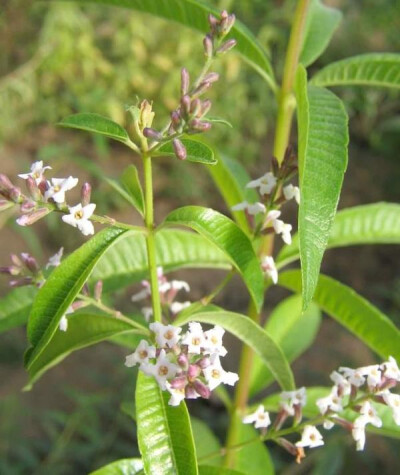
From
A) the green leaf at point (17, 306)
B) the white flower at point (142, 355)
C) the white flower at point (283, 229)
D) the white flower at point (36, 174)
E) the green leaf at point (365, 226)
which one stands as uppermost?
the white flower at point (36, 174)

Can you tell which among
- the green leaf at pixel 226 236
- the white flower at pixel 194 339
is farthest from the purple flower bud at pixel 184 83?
the white flower at pixel 194 339

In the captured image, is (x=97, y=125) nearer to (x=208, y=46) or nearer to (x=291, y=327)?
(x=208, y=46)

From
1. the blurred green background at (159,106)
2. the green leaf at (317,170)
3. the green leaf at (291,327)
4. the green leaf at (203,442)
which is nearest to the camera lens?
the green leaf at (317,170)

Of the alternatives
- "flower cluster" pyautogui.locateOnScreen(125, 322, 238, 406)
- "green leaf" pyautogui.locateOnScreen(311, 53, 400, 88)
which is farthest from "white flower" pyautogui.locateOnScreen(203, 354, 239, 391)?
"green leaf" pyautogui.locateOnScreen(311, 53, 400, 88)

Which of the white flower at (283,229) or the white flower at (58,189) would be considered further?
the white flower at (283,229)

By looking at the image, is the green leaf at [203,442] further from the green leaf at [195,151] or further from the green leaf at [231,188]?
the green leaf at [195,151]

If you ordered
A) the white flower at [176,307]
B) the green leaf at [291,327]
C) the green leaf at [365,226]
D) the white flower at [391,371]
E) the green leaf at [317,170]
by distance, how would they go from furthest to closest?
1. the green leaf at [291,327]
2. the green leaf at [365,226]
3. the white flower at [176,307]
4. the white flower at [391,371]
5. the green leaf at [317,170]

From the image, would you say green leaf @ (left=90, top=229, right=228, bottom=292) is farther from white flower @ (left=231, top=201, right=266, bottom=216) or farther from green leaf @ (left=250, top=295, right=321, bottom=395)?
green leaf @ (left=250, top=295, right=321, bottom=395)

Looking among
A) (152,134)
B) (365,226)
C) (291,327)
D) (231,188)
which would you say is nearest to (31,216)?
(152,134)
